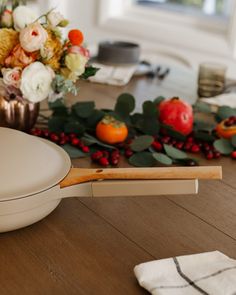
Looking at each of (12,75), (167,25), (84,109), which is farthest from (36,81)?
(167,25)

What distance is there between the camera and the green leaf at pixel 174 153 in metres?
1.18

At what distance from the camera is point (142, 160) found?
1.15m

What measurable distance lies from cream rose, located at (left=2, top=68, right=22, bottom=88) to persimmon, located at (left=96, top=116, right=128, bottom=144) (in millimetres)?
235

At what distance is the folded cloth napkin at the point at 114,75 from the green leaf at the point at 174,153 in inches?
25.6

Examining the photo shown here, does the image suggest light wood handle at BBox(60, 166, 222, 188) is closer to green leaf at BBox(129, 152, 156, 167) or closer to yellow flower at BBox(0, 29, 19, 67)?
green leaf at BBox(129, 152, 156, 167)

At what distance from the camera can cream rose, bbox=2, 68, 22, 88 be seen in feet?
3.55

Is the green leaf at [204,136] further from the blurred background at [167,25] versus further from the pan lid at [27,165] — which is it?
the blurred background at [167,25]

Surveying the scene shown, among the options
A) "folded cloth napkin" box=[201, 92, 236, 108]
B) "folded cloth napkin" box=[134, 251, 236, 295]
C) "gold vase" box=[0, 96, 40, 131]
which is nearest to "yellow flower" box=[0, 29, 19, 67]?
"gold vase" box=[0, 96, 40, 131]

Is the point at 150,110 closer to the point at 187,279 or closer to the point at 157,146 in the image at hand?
the point at 157,146

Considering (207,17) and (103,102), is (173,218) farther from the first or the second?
(207,17)

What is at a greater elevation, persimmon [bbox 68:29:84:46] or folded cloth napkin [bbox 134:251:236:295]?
persimmon [bbox 68:29:84:46]

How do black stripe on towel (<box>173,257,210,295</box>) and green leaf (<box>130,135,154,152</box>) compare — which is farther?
green leaf (<box>130,135,154,152</box>)

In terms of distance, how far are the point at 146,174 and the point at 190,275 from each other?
0.20 m

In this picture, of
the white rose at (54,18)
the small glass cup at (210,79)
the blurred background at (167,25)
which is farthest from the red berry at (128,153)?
the blurred background at (167,25)
